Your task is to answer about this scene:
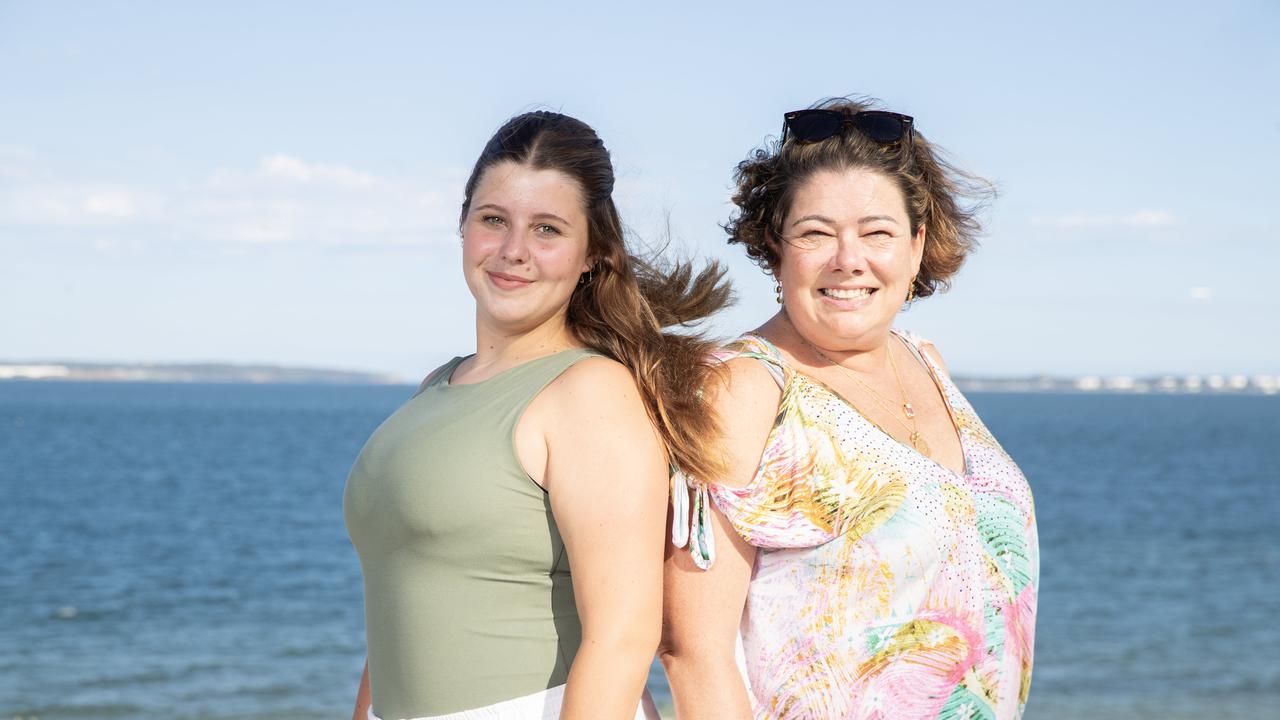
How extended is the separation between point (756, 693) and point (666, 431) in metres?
0.67

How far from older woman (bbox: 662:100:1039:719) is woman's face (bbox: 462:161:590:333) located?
1.45ft

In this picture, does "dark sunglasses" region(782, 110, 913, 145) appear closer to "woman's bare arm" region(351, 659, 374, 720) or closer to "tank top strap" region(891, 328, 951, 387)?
"tank top strap" region(891, 328, 951, 387)

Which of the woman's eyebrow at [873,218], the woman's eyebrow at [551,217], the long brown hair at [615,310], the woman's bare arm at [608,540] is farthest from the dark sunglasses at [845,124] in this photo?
the woman's bare arm at [608,540]

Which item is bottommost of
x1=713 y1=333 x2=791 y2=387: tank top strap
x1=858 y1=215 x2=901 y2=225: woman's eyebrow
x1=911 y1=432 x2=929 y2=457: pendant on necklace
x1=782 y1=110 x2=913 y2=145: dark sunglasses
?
x1=911 y1=432 x2=929 y2=457: pendant on necklace

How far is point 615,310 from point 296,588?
21.7 meters

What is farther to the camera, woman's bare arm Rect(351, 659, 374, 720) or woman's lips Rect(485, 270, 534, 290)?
woman's bare arm Rect(351, 659, 374, 720)

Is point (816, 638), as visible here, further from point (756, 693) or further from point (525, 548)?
point (525, 548)

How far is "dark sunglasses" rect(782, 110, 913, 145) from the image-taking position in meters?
2.72

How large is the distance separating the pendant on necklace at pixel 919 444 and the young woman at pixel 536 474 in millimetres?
563

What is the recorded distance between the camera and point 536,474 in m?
2.34

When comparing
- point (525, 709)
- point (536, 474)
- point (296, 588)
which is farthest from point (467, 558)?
point (296, 588)

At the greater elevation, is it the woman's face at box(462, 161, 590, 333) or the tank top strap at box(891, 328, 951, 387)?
the woman's face at box(462, 161, 590, 333)

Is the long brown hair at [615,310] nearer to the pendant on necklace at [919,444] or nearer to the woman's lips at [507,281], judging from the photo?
the woman's lips at [507,281]

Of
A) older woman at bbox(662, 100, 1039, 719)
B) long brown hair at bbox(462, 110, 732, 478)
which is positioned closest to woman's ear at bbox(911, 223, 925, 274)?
older woman at bbox(662, 100, 1039, 719)
